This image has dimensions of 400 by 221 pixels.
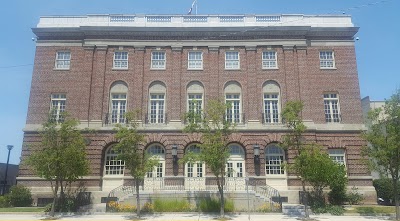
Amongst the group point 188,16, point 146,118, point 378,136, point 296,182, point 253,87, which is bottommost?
point 296,182

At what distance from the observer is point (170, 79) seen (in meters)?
31.4

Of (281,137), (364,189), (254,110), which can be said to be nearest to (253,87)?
(254,110)

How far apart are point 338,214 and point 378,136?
5.77 m

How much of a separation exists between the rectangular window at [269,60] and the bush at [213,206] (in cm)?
1342

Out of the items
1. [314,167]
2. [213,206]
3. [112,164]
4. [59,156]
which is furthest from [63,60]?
[314,167]

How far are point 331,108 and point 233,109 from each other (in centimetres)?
870

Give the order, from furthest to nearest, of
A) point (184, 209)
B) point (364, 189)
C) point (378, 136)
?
point (364, 189) < point (184, 209) < point (378, 136)

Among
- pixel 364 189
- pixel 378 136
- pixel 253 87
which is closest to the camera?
pixel 378 136

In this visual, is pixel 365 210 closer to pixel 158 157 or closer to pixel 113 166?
pixel 158 157

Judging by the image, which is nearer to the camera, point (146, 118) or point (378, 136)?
point (378, 136)

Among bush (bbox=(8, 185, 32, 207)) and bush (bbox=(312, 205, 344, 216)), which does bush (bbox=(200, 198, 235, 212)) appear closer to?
bush (bbox=(312, 205, 344, 216))

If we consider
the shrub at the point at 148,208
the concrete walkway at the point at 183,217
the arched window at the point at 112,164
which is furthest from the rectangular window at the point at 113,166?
the concrete walkway at the point at 183,217

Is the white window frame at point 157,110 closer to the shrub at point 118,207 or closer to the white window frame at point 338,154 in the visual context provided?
the shrub at point 118,207

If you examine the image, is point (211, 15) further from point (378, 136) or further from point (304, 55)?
point (378, 136)
